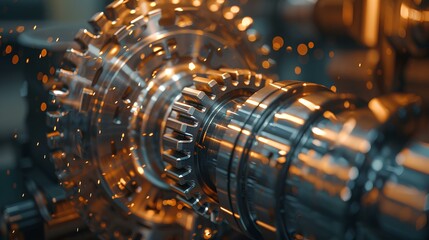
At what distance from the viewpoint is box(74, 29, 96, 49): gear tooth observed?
0.40 meters

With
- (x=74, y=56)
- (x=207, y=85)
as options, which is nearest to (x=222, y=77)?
(x=207, y=85)

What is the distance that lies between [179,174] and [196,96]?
0.06 m

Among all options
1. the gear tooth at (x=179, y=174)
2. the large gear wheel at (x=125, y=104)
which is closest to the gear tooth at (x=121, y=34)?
the large gear wheel at (x=125, y=104)

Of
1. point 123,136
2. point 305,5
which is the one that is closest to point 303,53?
point 305,5

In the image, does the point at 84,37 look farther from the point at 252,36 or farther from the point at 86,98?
the point at 252,36

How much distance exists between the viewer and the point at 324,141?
0.28 m

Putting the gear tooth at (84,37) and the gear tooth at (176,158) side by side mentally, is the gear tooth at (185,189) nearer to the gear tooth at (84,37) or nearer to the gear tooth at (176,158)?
the gear tooth at (176,158)

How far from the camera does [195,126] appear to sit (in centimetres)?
37

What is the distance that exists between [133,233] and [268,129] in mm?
187

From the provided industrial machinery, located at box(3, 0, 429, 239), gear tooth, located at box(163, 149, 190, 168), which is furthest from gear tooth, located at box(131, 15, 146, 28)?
gear tooth, located at box(163, 149, 190, 168)

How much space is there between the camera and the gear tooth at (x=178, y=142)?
365mm

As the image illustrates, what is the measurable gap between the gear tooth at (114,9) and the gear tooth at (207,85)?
89 millimetres

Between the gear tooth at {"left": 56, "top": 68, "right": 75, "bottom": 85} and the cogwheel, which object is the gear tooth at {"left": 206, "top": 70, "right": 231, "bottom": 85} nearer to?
the cogwheel

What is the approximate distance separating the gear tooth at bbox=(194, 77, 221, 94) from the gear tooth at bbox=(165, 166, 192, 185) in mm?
61
